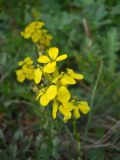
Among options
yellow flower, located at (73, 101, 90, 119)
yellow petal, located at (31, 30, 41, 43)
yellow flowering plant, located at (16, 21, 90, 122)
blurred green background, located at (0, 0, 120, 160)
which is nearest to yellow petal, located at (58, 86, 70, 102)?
yellow flowering plant, located at (16, 21, 90, 122)

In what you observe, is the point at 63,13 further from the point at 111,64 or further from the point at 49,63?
the point at 49,63

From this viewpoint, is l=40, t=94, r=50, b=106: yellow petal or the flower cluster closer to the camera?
l=40, t=94, r=50, b=106: yellow petal

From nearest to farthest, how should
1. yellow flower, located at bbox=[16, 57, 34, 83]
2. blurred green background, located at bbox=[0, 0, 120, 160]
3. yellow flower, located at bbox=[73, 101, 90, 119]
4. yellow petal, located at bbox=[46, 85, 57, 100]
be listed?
1. yellow petal, located at bbox=[46, 85, 57, 100]
2. yellow flower, located at bbox=[73, 101, 90, 119]
3. yellow flower, located at bbox=[16, 57, 34, 83]
4. blurred green background, located at bbox=[0, 0, 120, 160]

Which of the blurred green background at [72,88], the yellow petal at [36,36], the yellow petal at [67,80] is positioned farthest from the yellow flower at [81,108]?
the yellow petal at [36,36]

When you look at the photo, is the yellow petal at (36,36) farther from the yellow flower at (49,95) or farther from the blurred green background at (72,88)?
the yellow flower at (49,95)

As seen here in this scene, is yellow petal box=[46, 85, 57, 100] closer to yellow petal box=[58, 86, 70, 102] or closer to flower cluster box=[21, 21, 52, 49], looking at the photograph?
yellow petal box=[58, 86, 70, 102]

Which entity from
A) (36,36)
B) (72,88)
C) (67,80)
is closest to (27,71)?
(36,36)

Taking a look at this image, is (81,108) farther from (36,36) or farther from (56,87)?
(36,36)
